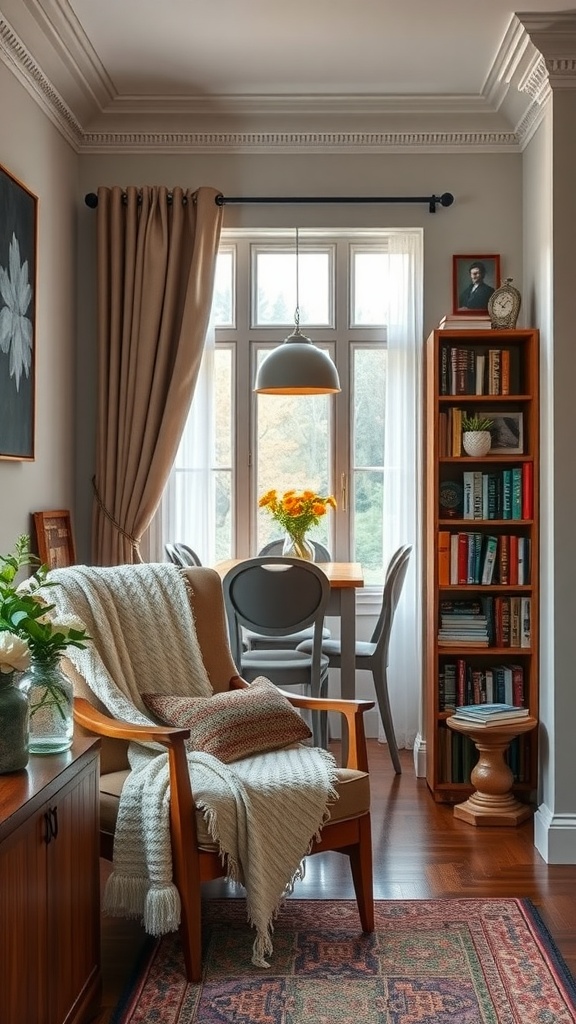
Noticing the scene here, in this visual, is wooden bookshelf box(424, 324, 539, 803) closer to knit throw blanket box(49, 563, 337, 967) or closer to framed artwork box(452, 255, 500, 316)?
framed artwork box(452, 255, 500, 316)

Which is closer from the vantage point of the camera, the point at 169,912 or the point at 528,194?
the point at 169,912

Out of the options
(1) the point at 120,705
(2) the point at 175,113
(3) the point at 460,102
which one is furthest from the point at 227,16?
(1) the point at 120,705

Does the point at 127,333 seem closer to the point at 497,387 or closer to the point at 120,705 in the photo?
the point at 497,387

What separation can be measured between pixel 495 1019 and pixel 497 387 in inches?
99.2

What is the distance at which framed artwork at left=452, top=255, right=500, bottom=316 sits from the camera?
469 centimetres

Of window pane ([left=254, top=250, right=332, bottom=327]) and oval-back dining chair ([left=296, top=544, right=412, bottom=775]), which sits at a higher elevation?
window pane ([left=254, top=250, right=332, bottom=327])

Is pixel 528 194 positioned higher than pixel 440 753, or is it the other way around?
pixel 528 194

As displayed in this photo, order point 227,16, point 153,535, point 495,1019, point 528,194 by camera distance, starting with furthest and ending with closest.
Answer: point 153,535
point 528,194
point 227,16
point 495,1019

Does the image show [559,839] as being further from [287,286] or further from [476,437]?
[287,286]

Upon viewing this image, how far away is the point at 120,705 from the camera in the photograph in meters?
2.90

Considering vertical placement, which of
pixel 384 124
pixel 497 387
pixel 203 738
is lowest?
pixel 203 738

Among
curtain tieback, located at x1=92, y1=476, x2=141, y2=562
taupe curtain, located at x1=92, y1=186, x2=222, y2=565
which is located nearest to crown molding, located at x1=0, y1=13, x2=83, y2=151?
taupe curtain, located at x1=92, y1=186, x2=222, y2=565

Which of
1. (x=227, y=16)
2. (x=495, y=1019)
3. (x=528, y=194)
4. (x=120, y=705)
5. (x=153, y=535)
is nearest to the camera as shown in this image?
(x=495, y=1019)

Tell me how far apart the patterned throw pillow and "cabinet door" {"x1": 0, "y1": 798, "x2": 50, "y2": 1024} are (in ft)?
3.07
